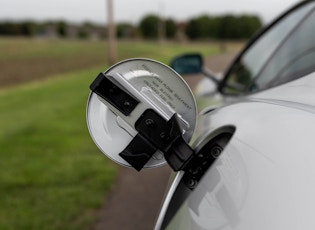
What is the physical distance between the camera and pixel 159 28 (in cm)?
6881

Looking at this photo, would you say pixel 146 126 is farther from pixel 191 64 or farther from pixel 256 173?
pixel 191 64

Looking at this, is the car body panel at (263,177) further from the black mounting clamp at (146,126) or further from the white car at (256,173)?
the black mounting clamp at (146,126)

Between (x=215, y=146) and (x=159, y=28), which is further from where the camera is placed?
(x=159, y=28)

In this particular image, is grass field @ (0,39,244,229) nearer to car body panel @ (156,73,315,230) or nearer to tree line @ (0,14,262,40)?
car body panel @ (156,73,315,230)

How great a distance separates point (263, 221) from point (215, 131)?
1.77 feet

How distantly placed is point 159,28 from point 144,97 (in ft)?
225

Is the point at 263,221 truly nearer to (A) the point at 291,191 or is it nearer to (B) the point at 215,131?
(A) the point at 291,191

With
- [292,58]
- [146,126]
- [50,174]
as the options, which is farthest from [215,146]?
[50,174]

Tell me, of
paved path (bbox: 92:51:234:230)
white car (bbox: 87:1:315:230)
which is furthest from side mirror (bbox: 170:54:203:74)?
white car (bbox: 87:1:315:230)

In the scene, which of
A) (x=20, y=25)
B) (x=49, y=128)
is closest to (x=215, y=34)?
(x=20, y=25)

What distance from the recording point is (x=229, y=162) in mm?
1307

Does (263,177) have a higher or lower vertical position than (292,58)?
higher

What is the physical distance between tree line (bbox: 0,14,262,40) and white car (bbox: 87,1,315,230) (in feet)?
161

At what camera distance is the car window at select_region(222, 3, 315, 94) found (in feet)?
7.74
